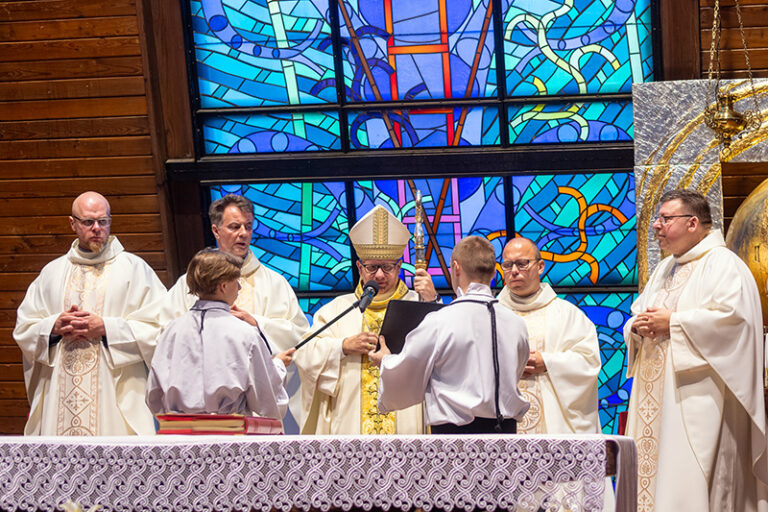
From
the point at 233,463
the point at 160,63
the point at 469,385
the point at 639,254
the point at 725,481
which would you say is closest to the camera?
the point at 233,463

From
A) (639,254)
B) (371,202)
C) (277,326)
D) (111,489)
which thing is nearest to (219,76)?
(371,202)

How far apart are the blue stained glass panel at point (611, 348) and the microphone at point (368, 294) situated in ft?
8.95

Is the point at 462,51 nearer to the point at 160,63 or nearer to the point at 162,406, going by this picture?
the point at 160,63

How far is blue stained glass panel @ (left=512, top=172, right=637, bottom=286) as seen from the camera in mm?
7574

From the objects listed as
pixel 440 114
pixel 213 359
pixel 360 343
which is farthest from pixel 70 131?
pixel 213 359

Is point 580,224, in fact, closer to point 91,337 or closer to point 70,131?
point 91,337

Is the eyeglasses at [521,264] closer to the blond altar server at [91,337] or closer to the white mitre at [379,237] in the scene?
the white mitre at [379,237]

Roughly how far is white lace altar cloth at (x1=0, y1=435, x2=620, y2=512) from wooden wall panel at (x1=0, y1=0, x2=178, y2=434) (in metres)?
3.49

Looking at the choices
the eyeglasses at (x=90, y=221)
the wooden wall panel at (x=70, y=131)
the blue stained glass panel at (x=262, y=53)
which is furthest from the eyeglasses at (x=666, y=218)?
the wooden wall panel at (x=70, y=131)

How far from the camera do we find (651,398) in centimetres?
559

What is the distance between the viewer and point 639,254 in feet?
21.8

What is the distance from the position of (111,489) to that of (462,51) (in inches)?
177

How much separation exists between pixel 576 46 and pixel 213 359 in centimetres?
423

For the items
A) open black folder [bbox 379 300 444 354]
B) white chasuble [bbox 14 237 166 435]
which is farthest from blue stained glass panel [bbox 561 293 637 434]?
white chasuble [bbox 14 237 166 435]
